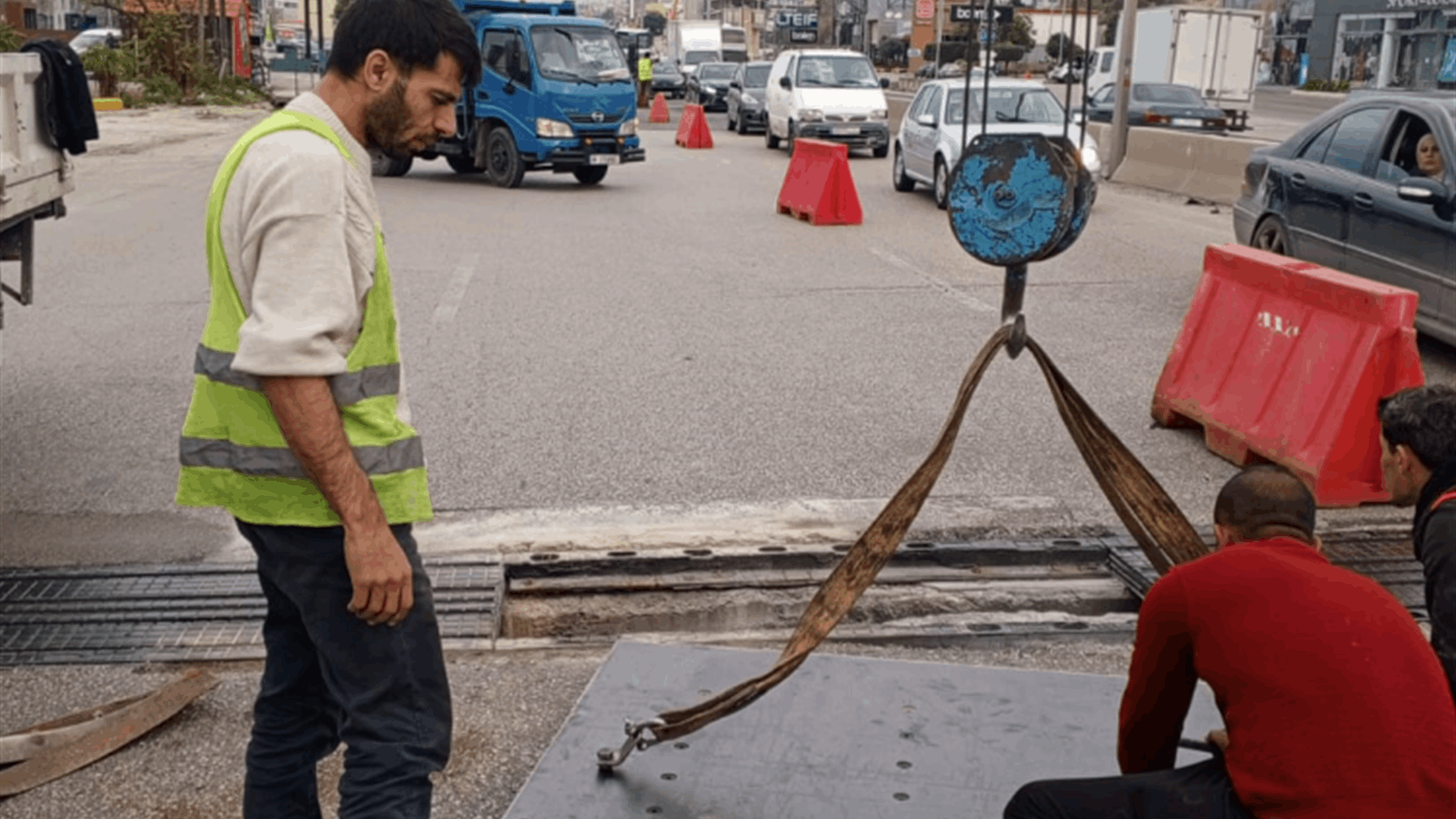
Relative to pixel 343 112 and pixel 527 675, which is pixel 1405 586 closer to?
pixel 527 675

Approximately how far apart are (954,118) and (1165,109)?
12.2 meters

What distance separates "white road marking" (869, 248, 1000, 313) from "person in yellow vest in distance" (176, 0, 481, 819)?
29.4ft

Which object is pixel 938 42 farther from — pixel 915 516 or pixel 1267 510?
pixel 1267 510

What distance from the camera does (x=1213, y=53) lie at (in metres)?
38.1

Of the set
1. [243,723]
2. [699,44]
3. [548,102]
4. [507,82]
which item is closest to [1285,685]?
[243,723]

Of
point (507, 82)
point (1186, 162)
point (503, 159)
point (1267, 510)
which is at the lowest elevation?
point (503, 159)

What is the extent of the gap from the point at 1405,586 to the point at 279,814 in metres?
4.12

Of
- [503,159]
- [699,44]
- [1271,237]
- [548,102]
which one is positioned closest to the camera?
[1271,237]

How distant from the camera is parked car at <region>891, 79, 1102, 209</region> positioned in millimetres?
18219

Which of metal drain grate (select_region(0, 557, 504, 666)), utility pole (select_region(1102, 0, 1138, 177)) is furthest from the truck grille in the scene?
metal drain grate (select_region(0, 557, 504, 666))

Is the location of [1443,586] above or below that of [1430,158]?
below

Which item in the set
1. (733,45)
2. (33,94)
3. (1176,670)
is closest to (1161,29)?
(733,45)

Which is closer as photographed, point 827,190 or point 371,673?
point 371,673

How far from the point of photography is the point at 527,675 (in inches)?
186
